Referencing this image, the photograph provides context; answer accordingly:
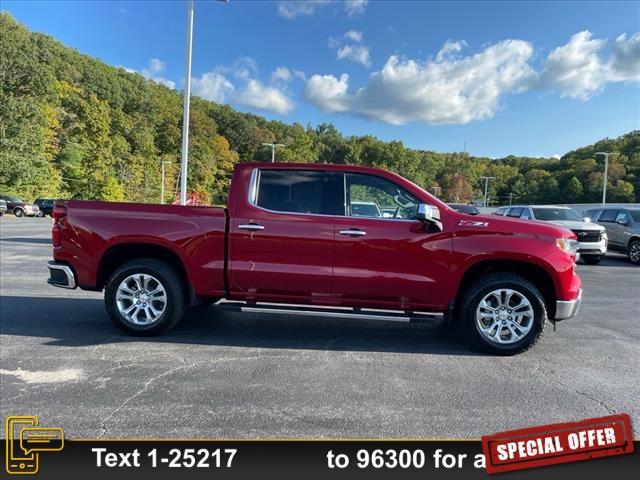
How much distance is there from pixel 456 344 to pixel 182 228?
3321 millimetres

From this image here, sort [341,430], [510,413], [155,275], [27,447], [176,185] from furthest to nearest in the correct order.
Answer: [176,185]
[155,275]
[510,413]
[341,430]
[27,447]

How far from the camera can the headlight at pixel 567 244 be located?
469cm

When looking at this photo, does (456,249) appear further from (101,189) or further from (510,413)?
(101,189)

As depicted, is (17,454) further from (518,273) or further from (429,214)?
(518,273)

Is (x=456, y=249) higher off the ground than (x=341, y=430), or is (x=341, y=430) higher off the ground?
(x=456, y=249)

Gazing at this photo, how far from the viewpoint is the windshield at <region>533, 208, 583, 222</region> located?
14.6 m

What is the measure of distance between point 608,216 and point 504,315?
45.6 feet

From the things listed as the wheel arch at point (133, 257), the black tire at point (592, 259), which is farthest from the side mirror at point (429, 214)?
the black tire at point (592, 259)

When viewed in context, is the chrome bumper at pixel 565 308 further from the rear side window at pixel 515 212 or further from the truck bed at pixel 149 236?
the rear side window at pixel 515 212

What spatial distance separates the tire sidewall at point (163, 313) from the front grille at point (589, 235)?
12.0 meters

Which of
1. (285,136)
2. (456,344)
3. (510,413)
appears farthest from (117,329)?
(285,136)

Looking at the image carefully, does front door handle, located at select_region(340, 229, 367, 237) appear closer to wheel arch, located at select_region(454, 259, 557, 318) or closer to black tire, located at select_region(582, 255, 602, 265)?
wheel arch, located at select_region(454, 259, 557, 318)

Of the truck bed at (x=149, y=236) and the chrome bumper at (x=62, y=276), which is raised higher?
the truck bed at (x=149, y=236)

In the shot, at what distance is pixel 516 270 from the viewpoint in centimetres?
486
